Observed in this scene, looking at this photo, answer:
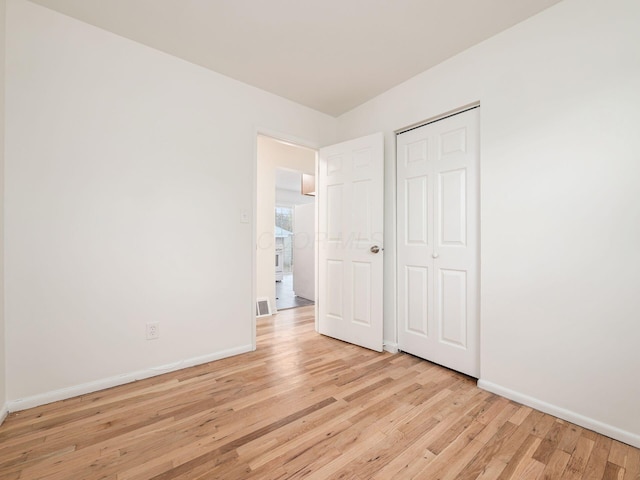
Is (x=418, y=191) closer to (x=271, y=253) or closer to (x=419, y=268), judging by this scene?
(x=419, y=268)

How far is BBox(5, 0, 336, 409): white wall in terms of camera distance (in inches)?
67.8

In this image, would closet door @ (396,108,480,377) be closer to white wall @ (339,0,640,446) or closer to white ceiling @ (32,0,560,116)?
white wall @ (339,0,640,446)

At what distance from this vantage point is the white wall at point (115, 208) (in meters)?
1.72

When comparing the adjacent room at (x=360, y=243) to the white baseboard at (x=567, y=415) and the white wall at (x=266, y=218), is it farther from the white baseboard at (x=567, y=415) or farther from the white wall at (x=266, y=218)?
the white wall at (x=266, y=218)

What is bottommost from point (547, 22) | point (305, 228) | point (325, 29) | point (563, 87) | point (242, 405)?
point (242, 405)

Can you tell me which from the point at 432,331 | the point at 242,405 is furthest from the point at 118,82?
the point at 432,331

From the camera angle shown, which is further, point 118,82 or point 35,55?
point 118,82

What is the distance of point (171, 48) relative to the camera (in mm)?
2137

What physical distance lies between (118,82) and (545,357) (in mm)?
3391

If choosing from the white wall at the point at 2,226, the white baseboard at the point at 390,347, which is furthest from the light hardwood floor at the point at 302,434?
the white baseboard at the point at 390,347

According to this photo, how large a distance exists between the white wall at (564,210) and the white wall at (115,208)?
6.53ft

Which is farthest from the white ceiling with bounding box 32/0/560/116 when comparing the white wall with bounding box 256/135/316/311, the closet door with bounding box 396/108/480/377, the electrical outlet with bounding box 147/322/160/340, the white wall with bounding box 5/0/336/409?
the electrical outlet with bounding box 147/322/160/340

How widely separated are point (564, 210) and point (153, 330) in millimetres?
2888

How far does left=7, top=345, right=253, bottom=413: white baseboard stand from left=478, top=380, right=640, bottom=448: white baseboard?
2.08 meters
